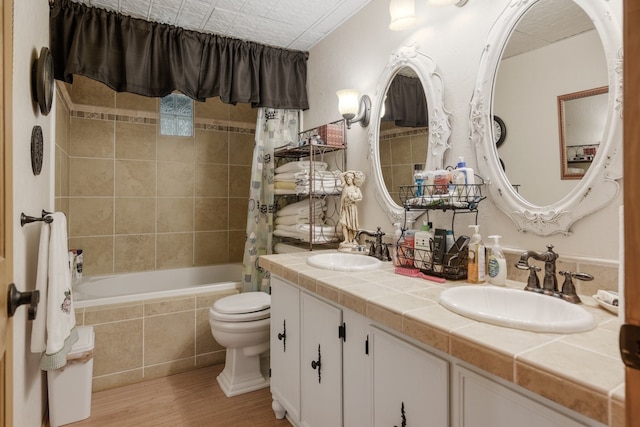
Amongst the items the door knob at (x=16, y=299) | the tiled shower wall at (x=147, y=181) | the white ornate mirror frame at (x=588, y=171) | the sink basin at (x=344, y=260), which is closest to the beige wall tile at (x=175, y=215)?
the tiled shower wall at (x=147, y=181)

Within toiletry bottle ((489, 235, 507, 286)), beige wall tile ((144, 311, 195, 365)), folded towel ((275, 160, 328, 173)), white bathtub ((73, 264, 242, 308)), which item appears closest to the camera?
toiletry bottle ((489, 235, 507, 286))

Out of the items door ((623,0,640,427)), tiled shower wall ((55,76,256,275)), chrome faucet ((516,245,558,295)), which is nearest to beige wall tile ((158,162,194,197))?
tiled shower wall ((55,76,256,275))

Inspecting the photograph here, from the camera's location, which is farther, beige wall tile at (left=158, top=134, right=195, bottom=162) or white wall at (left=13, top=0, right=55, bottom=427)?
beige wall tile at (left=158, top=134, right=195, bottom=162)

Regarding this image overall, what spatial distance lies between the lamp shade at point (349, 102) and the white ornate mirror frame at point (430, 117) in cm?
12

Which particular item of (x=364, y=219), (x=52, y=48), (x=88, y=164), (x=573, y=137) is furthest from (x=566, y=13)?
(x=88, y=164)

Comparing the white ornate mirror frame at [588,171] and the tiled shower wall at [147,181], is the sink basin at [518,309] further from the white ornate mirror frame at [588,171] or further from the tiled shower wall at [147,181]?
the tiled shower wall at [147,181]

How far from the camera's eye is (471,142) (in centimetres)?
156

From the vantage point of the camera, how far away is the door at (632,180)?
41cm

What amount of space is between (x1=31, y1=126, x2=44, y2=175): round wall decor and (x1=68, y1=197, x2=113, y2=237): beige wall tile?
1603 mm

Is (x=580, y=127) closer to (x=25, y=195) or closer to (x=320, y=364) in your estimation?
(x=320, y=364)

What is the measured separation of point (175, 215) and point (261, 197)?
1077 millimetres

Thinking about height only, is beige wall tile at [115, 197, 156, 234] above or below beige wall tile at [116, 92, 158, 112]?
below

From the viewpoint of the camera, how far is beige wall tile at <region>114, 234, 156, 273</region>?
124 inches

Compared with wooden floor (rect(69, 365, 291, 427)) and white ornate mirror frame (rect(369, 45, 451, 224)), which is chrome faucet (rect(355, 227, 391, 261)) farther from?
wooden floor (rect(69, 365, 291, 427))
